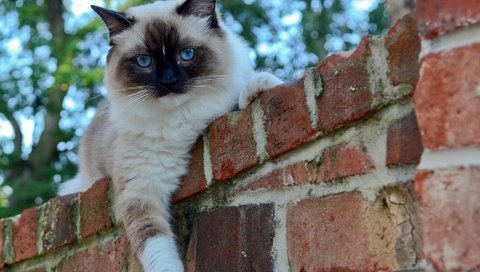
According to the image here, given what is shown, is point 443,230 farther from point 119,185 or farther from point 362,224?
point 119,185

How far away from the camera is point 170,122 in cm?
194

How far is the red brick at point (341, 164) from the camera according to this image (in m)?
1.18

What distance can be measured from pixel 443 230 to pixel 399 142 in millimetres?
254

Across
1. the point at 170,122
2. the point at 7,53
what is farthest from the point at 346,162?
the point at 7,53

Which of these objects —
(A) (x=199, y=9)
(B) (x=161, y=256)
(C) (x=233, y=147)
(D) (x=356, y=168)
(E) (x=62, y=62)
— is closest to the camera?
(D) (x=356, y=168)

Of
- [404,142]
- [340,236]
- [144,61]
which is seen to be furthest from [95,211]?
[404,142]

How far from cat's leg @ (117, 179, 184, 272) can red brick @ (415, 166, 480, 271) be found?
891 mm

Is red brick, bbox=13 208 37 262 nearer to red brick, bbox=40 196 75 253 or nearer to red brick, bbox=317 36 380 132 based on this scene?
red brick, bbox=40 196 75 253

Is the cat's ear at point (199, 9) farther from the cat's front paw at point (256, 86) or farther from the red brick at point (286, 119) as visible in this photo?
the red brick at point (286, 119)

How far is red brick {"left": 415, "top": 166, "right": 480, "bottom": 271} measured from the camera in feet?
2.79

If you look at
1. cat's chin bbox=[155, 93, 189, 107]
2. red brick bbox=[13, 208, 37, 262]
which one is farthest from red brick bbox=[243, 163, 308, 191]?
red brick bbox=[13, 208, 37, 262]

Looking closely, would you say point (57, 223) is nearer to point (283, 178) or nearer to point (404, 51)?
point (283, 178)

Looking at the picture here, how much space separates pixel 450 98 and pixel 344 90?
35 centimetres

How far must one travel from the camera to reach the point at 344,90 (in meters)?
1.23
